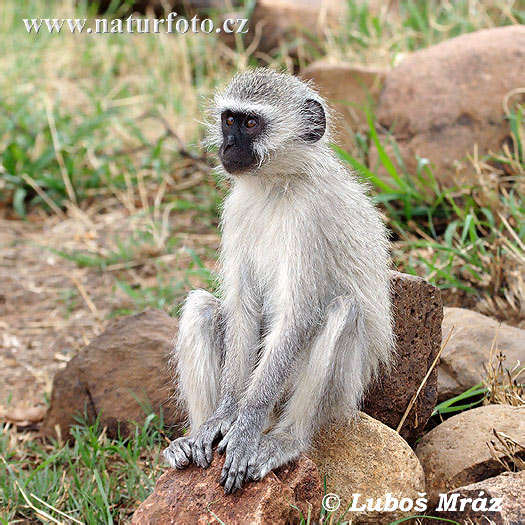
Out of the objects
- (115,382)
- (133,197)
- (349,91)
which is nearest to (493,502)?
(115,382)

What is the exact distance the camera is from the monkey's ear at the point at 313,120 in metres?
4.47

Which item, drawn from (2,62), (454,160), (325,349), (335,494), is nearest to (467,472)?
(335,494)

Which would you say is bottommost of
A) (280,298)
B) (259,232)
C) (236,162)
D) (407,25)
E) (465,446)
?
(465,446)

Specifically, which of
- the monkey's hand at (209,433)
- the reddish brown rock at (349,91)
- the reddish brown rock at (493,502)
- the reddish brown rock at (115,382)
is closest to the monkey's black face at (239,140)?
the monkey's hand at (209,433)

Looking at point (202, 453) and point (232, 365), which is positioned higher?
point (232, 365)

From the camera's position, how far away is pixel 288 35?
9.93m

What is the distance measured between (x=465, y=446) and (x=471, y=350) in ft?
3.07

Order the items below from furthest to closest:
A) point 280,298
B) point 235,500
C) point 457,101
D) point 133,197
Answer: point 133,197 → point 457,101 → point 280,298 → point 235,500

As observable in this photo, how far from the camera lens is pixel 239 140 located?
4332mm

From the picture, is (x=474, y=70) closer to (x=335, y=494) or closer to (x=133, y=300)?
(x=133, y=300)

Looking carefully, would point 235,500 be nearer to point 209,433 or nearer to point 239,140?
point 209,433

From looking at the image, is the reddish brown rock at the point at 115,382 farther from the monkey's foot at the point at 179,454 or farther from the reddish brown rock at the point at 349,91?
the reddish brown rock at the point at 349,91

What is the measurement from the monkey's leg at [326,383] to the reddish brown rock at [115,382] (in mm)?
1496

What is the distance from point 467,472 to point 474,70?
4.02 m
